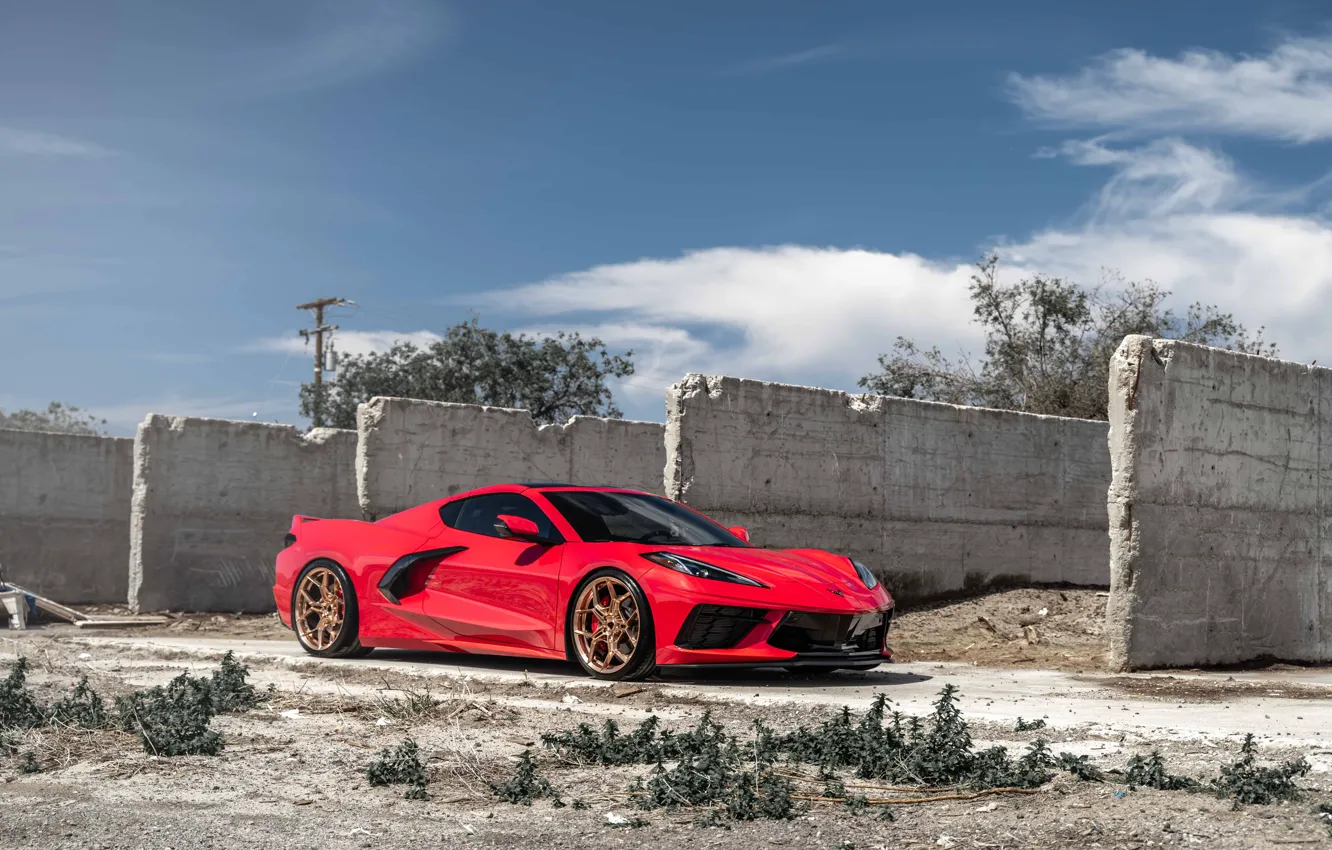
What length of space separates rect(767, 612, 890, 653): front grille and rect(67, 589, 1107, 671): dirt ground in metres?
2.48

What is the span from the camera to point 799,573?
28.5 feet

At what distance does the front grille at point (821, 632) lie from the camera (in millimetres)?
8391

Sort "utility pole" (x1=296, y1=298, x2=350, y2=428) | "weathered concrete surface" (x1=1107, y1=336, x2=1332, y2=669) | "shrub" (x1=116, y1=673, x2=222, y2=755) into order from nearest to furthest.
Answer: "shrub" (x1=116, y1=673, x2=222, y2=755), "weathered concrete surface" (x1=1107, y1=336, x2=1332, y2=669), "utility pole" (x1=296, y1=298, x2=350, y2=428)

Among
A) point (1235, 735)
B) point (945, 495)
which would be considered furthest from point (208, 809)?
point (945, 495)

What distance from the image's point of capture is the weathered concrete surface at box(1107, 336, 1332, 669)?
10172mm

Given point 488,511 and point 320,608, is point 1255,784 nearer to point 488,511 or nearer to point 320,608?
point 488,511

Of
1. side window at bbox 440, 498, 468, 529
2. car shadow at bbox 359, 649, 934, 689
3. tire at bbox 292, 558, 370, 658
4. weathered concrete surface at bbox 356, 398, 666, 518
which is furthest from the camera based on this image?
weathered concrete surface at bbox 356, 398, 666, 518

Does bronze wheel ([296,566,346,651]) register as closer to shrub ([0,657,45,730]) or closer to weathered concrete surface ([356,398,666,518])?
shrub ([0,657,45,730])

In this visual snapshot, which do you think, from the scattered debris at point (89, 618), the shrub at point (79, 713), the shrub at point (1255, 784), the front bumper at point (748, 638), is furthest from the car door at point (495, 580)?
the scattered debris at point (89, 618)

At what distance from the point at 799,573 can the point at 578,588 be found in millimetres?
1421

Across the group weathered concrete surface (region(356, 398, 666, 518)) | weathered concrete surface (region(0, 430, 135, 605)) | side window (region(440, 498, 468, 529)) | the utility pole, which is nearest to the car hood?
side window (region(440, 498, 468, 529))

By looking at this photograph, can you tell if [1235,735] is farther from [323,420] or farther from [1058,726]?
[323,420]

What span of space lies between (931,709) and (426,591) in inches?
157

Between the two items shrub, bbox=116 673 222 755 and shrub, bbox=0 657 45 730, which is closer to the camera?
shrub, bbox=116 673 222 755
